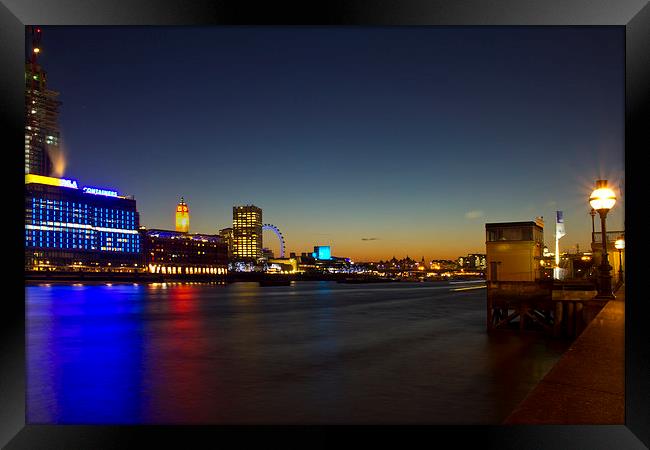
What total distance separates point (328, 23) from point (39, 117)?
180779 mm

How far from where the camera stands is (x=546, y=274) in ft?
103

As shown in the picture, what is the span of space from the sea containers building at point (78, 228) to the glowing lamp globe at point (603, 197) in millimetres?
108643

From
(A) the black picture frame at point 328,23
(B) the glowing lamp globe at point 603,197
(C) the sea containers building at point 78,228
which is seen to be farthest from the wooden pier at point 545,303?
(C) the sea containers building at point 78,228

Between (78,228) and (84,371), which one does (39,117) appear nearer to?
(78,228)

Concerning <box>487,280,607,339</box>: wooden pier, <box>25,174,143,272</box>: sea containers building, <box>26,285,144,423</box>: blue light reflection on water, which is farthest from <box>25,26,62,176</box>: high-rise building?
<box>487,280,607,339</box>: wooden pier

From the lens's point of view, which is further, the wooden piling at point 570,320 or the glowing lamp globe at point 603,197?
the wooden piling at point 570,320

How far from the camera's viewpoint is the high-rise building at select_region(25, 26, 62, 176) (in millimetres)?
155250

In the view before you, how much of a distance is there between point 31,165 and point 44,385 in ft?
516

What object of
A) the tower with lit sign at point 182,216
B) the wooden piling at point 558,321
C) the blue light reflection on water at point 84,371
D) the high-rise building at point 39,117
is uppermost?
the high-rise building at point 39,117

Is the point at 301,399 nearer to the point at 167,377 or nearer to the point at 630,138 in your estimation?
the point at 167,377

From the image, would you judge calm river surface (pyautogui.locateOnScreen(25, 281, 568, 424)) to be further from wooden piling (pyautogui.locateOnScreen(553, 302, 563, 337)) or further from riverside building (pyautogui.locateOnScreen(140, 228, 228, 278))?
riverside building (pyautogui.locateOnScreen(140, 228, 228, 278))

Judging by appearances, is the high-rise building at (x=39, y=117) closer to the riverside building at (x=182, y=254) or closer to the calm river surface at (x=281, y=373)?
the riverside building at (x=182, y=254)

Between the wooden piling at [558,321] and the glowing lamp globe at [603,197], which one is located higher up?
the glowing lamp globe at [603,197]

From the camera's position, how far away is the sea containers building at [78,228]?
11056 centimetres
